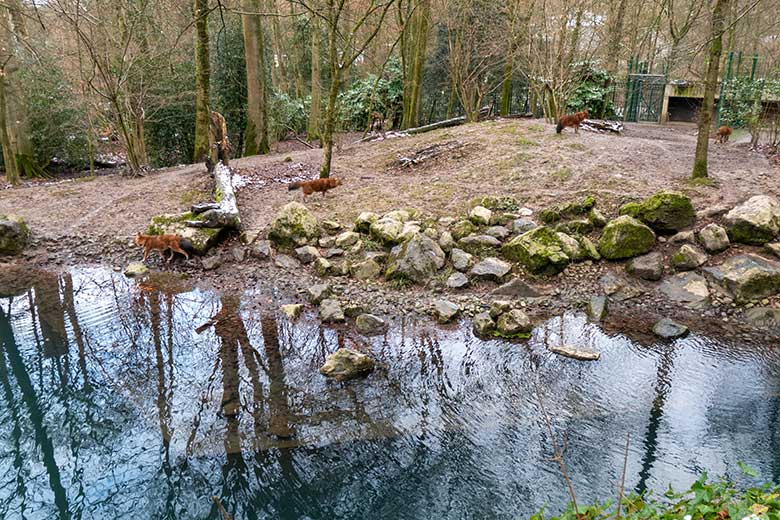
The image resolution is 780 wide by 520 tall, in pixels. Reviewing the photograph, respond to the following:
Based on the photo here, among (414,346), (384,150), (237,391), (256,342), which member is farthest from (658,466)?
(384,150)

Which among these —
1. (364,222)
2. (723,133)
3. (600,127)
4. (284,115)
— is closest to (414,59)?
(284,115)

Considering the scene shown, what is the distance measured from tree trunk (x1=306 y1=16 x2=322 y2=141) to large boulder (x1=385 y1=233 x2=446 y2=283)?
951 cm

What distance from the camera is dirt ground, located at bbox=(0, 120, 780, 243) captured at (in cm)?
808

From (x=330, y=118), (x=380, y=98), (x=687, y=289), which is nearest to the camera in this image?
(x=687, y=289)

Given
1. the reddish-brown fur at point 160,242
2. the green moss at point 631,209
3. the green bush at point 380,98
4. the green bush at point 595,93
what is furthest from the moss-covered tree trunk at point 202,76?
the green bush at point 595,93

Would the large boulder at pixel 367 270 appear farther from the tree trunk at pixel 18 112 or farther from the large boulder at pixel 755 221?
the tree trunk at pixel 18 112

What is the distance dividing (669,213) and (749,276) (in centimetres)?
126

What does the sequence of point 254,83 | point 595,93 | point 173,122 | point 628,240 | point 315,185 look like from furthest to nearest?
point 595,93, point 173,122, point 254,83, point 315,185, point 628,240

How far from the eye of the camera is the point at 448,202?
8.35 m

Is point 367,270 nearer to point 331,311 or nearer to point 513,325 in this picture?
point 331,311

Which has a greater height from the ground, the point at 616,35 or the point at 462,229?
the point at 616,35

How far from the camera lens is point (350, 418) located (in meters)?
4.14

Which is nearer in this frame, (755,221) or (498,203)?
(755,221)

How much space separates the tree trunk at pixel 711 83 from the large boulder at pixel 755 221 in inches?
58.2
